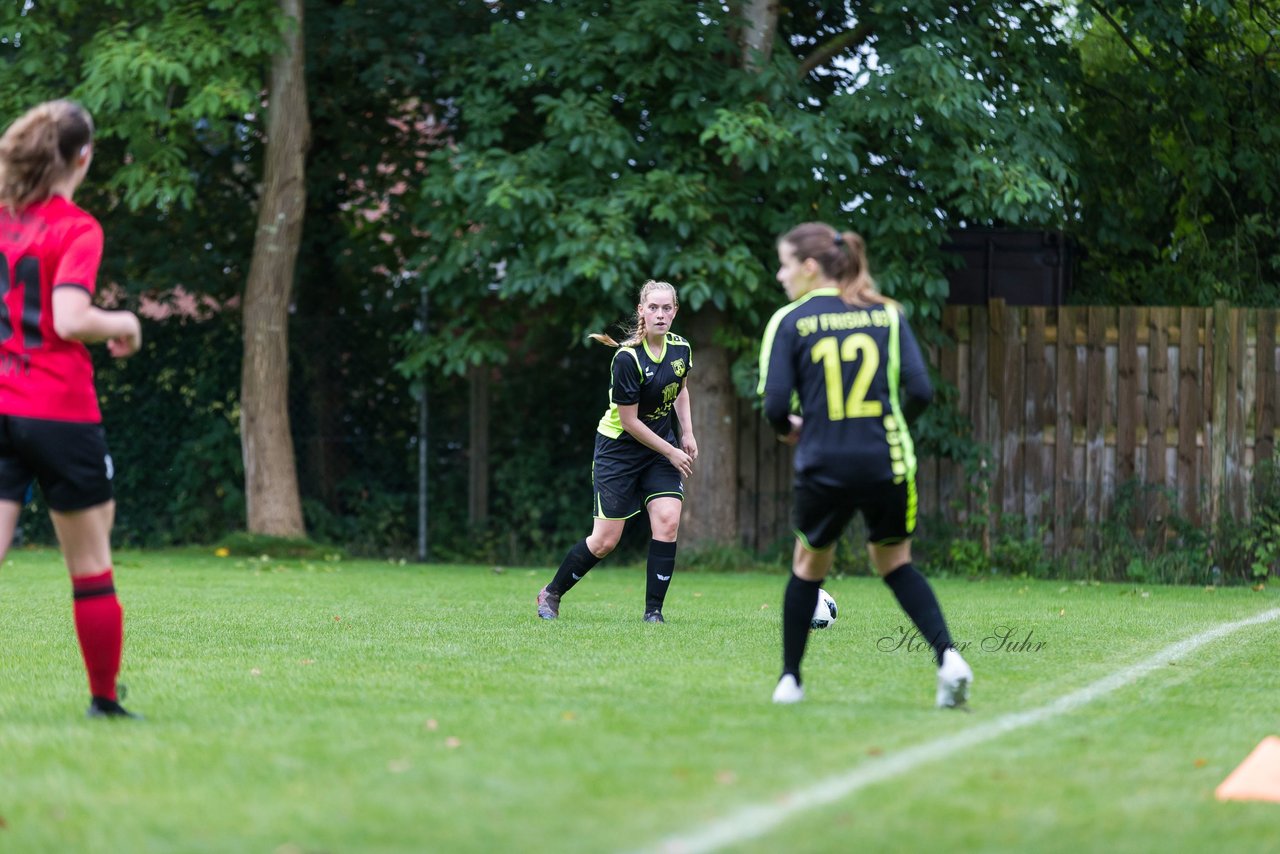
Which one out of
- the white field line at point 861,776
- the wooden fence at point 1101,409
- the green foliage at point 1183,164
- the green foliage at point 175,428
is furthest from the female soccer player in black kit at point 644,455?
the green foliage at point 175,428

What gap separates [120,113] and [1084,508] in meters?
8.86

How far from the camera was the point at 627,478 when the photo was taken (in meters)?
8.91

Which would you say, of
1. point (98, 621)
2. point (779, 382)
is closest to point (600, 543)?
point (779, 382)

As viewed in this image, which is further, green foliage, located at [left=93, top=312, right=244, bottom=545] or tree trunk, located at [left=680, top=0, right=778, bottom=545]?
green foliage, located at [left=93, top=312, right=244, bottom=545]

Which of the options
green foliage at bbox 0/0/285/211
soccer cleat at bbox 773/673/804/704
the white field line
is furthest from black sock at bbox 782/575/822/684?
green foliage at bbox 0/0/285/211

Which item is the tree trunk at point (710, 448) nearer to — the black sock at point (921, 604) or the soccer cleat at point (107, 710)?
the black sock at point (921, 604)

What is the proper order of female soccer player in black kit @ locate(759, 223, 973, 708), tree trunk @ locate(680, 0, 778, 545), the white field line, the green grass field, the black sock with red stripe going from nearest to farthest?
the white field line, the green grass field, the black sock with red stripe, female soccer player in black kit @ locate(759, 223, 973, 708), tree trunk @ locate(680, 0, 778, 545)

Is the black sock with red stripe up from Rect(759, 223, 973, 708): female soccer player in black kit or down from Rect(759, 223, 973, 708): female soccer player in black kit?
down

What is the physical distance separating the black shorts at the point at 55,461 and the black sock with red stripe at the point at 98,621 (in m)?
0.30

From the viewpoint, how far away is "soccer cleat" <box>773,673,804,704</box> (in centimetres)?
575

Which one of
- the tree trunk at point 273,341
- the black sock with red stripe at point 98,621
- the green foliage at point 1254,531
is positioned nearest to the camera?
the black sock with red stripe at point 98,621

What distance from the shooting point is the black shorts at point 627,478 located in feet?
29.2

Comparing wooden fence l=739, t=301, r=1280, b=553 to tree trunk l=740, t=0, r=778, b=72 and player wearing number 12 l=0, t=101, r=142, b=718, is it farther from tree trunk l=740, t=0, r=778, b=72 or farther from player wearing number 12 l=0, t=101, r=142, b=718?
player wearing number 12 l=0, t=101, r=142, b=718

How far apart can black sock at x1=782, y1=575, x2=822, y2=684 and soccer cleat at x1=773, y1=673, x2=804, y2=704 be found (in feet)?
0.07
